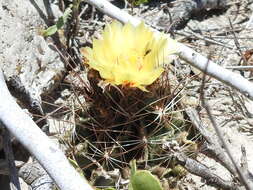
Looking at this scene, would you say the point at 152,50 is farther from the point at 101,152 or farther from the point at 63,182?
the point at 63,182

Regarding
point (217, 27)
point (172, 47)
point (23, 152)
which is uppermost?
point (172, 47)

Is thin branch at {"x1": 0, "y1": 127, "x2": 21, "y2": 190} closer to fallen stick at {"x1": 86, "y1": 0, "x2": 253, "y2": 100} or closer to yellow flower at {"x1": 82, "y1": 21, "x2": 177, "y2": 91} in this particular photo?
yellow flower at {"x1": 82, "y1": 21, "x2": 177, "y2": 91}

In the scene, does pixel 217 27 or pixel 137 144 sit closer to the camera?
pixel 137 144

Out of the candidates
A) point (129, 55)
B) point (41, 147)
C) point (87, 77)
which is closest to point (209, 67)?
point (129, 55)

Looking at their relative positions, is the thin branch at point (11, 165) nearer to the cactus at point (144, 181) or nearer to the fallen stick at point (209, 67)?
the cactus at point (144, 181)

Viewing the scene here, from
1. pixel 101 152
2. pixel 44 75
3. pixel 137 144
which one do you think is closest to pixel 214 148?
pixel 137 144

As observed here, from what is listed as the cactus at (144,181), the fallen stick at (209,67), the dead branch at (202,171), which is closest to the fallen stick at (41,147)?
the cactus at (144,181)
